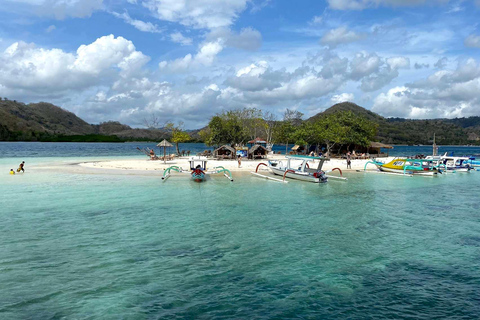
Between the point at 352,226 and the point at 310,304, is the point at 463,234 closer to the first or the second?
the point at 352,226

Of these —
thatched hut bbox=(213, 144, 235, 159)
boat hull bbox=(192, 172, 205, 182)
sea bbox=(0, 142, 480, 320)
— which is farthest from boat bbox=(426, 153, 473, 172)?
boat hull bbox=(192, 172, 205, 182)

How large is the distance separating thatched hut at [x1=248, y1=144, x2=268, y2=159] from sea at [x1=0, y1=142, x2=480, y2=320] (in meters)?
34.1

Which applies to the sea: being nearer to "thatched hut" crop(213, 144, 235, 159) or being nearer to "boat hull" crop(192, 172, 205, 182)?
"boat hull" crop(192, 172, 205, 182)

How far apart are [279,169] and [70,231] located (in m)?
23.0

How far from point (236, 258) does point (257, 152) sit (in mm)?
48083

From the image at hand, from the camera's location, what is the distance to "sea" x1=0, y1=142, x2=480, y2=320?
8188 millimetres

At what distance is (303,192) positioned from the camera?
A: 2578cm

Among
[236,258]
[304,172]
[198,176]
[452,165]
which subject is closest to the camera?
[236,258]

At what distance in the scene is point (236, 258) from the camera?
449 inches

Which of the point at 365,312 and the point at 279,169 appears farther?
the point at 279,169

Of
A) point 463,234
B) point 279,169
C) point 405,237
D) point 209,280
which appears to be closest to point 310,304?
point 209,280

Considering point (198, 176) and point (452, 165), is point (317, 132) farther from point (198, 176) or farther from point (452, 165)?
point (198, 176)

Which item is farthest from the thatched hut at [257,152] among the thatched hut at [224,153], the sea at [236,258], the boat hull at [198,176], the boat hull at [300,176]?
the sea at [236,258]

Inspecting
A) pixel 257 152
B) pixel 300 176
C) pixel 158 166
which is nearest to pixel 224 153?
pixel 257 152
